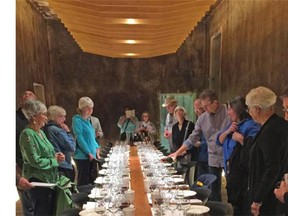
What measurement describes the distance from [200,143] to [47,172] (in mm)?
2729

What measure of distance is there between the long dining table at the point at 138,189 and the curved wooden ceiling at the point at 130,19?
192 centimetres

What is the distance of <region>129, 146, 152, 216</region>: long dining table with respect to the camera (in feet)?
9.29

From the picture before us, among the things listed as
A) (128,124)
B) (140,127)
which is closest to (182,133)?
(140,127)

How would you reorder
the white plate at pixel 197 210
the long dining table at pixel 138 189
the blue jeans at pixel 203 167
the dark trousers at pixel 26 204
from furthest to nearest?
1. the blue jeans at pixel 203 167
2. the dark trousers at pixel 26 204
3. the long dining table at pixel 138 189
4. the white plate at pixel 197 210

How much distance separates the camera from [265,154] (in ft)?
9.51

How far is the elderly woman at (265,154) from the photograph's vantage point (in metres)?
2.87

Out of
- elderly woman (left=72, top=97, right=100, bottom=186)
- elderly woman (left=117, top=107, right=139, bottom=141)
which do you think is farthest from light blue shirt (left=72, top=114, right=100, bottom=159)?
elderly woman (left=117, top=107, right=139, bottom=141)

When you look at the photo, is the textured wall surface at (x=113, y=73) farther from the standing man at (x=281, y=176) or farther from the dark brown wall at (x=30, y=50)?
the standing man at (x=281, y=176)

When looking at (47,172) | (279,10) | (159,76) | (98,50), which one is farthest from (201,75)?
(47,172)

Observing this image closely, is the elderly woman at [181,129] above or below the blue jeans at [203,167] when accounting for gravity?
above

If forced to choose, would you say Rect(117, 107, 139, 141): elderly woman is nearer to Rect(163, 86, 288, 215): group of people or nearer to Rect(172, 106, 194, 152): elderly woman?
Rect(172, 106, 194, 152): elderly woman

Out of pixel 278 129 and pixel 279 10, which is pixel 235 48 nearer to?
pixel 279 10

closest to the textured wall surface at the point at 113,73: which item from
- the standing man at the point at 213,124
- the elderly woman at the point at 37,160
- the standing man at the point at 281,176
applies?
the standing man at the point at 213,124

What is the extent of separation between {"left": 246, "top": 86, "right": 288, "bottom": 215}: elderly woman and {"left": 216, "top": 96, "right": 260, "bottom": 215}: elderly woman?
36 cm
